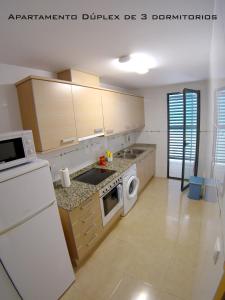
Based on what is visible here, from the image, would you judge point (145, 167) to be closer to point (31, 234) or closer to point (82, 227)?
point (82, 227)

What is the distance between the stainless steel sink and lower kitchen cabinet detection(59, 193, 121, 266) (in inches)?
62.9

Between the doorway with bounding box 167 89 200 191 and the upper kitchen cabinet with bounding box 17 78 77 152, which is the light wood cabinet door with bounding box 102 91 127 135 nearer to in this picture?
the upper kitchen cabinet with bounding box 17 78 77 152

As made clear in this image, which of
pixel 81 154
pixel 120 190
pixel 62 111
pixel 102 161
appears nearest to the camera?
pixel 62 111

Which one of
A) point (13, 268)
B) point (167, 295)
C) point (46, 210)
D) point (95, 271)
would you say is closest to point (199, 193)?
point (167, 295)

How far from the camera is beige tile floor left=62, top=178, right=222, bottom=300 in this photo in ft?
4.89

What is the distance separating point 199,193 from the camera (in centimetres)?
298

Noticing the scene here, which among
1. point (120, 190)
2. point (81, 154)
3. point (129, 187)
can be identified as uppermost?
point (81, 154)

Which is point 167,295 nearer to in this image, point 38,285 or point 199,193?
point 38,285

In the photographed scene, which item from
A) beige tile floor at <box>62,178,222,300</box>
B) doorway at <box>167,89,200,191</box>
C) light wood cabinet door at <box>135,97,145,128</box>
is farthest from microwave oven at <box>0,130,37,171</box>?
doorway at <box>167,89,200,191</box>

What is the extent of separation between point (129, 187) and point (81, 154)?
3.34 ft

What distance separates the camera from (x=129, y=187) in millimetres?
2662

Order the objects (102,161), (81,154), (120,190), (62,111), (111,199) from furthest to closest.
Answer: (102,161) → (81,154) → (120,190) → (111,199) → (62,111)

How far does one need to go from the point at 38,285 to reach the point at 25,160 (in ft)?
3.64

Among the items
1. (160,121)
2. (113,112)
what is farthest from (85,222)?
(160,121)
